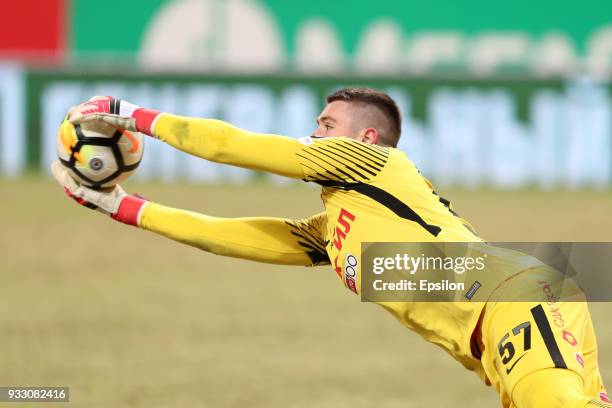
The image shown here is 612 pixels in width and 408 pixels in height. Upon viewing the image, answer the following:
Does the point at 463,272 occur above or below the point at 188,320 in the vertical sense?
above

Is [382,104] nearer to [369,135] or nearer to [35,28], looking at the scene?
[369,135]

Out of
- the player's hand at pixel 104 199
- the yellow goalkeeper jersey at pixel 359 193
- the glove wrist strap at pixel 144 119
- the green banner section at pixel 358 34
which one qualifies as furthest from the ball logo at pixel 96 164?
the green banner section at pixel 358 34

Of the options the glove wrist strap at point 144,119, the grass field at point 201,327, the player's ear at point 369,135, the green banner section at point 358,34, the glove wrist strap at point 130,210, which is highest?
the green banner section at point 358,34

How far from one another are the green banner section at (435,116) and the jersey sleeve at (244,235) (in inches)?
504

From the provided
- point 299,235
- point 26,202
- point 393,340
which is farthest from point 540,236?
point 299,235

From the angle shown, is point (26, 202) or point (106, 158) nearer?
point (106, 158)

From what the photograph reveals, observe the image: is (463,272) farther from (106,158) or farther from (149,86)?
(149,86)

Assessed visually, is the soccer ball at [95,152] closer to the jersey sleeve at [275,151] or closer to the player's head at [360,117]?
the jersey sleeve at [275,151]

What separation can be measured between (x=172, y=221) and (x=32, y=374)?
7.86 ft

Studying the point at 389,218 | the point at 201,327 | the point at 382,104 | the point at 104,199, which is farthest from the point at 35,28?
the point at 389,218

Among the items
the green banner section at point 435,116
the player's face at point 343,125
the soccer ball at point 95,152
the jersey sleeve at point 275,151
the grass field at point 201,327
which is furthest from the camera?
the green banner section at point 435,116

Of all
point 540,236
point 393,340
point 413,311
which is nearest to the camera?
point 413,311

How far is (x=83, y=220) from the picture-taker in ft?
52.6

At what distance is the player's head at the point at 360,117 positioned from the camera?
19.3ft
